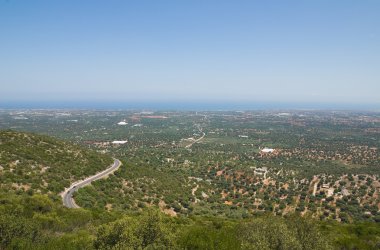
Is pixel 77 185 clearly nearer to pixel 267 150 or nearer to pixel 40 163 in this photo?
pixel 40 163

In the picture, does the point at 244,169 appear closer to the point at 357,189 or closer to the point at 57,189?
the point at 357,189

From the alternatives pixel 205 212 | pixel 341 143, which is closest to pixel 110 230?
pixel 205 212

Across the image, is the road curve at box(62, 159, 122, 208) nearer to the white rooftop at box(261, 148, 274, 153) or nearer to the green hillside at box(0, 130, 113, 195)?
the green hillside at box(0, 130, 113, 195)

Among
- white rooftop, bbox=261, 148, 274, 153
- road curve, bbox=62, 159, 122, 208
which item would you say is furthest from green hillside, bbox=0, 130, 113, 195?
white rooftop, bbox=261, 148, 274, 153

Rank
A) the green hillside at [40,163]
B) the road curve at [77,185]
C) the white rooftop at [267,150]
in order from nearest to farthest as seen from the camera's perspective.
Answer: the road curve at [77,185] < the green hillside at [40,163] < the white rooftop at [267,150]

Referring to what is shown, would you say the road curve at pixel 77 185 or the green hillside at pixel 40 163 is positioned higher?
the green hillside at pixel 40 163

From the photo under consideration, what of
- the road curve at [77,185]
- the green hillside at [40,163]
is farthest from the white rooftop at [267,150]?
the green hillside at [40,163]

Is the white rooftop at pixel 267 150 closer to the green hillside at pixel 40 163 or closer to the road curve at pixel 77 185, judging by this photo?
the road curve at pixel 77 185
